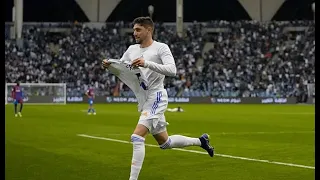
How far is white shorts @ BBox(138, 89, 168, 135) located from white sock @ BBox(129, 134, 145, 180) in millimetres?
299

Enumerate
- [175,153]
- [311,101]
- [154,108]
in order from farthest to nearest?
[311,101]
[175,153]
[154,108]

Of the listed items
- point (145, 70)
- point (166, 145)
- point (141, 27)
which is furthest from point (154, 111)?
point (141, 27)

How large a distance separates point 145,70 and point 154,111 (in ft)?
2.18

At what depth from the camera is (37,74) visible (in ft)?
198

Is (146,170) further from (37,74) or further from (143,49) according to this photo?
(37,74)

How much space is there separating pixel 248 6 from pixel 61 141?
1980 inches

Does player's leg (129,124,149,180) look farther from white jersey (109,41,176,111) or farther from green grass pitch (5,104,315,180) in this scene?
green grass pitch (5,104,315,180)

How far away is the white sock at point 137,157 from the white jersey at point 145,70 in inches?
25.6

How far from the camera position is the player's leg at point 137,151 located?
29.2 ft

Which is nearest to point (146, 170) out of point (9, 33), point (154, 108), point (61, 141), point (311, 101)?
point (154, 108)

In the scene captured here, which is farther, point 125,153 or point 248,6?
point 248,6

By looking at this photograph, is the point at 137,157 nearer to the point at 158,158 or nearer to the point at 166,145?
the point at 166,145

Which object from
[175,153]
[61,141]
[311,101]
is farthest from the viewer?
[311,101]

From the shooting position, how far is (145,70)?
9.46 metres
